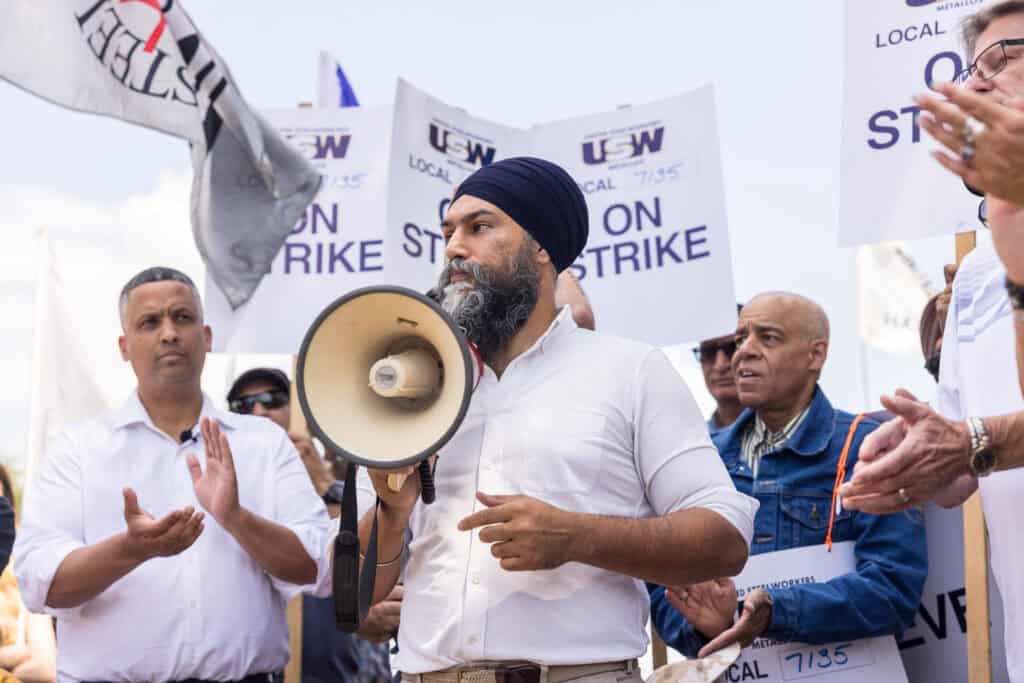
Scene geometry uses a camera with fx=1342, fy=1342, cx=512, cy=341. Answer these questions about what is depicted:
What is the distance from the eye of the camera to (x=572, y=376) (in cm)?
328

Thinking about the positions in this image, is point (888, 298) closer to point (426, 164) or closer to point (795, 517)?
point (426, 164)

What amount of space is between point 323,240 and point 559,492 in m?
4.22

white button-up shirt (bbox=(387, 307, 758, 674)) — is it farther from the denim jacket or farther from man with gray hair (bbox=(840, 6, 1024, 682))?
the denim jacket

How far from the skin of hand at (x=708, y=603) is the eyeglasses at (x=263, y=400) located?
10.1 ft

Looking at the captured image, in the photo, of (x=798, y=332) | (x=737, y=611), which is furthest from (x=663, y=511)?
(x=798, y=332)

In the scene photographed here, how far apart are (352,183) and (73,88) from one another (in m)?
1.90

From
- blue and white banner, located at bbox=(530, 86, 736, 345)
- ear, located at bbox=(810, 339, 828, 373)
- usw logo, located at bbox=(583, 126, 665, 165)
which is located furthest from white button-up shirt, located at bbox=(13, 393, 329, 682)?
usw logo, located at bbox=(583, 126, 665, 165)

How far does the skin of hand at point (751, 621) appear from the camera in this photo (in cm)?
414

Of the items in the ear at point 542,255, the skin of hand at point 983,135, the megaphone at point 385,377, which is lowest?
the megaphone at point 385,377

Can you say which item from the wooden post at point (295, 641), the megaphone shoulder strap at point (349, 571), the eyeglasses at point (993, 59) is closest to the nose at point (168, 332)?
the wooden post at point (295, 641)

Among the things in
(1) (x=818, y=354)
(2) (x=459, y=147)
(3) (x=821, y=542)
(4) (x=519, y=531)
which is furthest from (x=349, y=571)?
(2) (x=459, y=147)

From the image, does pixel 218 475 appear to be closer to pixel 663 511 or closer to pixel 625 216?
pixel 663 511

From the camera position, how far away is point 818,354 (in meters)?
5.28

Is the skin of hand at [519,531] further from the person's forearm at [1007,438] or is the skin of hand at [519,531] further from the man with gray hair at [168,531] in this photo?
the man with gray hair at [168,531]
